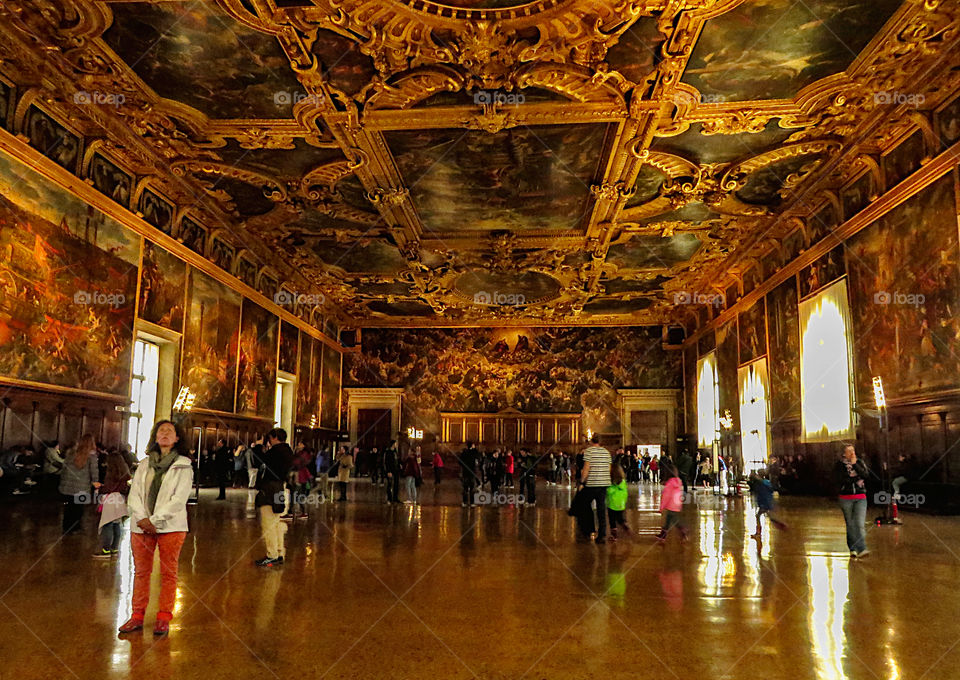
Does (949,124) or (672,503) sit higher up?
(949,124)

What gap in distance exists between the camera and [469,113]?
42.6 ft

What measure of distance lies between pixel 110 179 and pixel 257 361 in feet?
29.5

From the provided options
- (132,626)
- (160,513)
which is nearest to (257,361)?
(160,513)

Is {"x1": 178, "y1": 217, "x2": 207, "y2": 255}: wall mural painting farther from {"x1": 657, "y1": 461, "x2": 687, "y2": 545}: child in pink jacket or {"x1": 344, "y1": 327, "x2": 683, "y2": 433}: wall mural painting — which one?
{"x1": 344, "y1": 327, "x2": 683, "y2": 433}: wall mural painting

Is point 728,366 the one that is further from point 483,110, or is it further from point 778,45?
point 483,110

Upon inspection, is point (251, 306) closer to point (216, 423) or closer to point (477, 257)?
point (216, 423)

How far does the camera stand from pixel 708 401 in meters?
28.8

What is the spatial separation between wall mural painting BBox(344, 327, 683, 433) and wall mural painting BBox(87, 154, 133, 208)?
64.9 feet

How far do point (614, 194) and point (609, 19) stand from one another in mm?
7110

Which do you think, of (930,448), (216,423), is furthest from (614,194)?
(216,423)

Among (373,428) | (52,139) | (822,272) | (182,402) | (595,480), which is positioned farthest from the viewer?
(373,428)

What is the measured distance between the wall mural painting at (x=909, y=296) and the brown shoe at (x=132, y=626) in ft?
42.6

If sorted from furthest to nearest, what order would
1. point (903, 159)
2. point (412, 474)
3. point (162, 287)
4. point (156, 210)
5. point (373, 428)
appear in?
point (373, 428) < point (162, 287) < point (156, 210) < point (412, 474) < point (903, 159)

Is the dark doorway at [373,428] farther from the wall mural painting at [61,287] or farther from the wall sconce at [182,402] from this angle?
the wall mural painting at [61,287]
